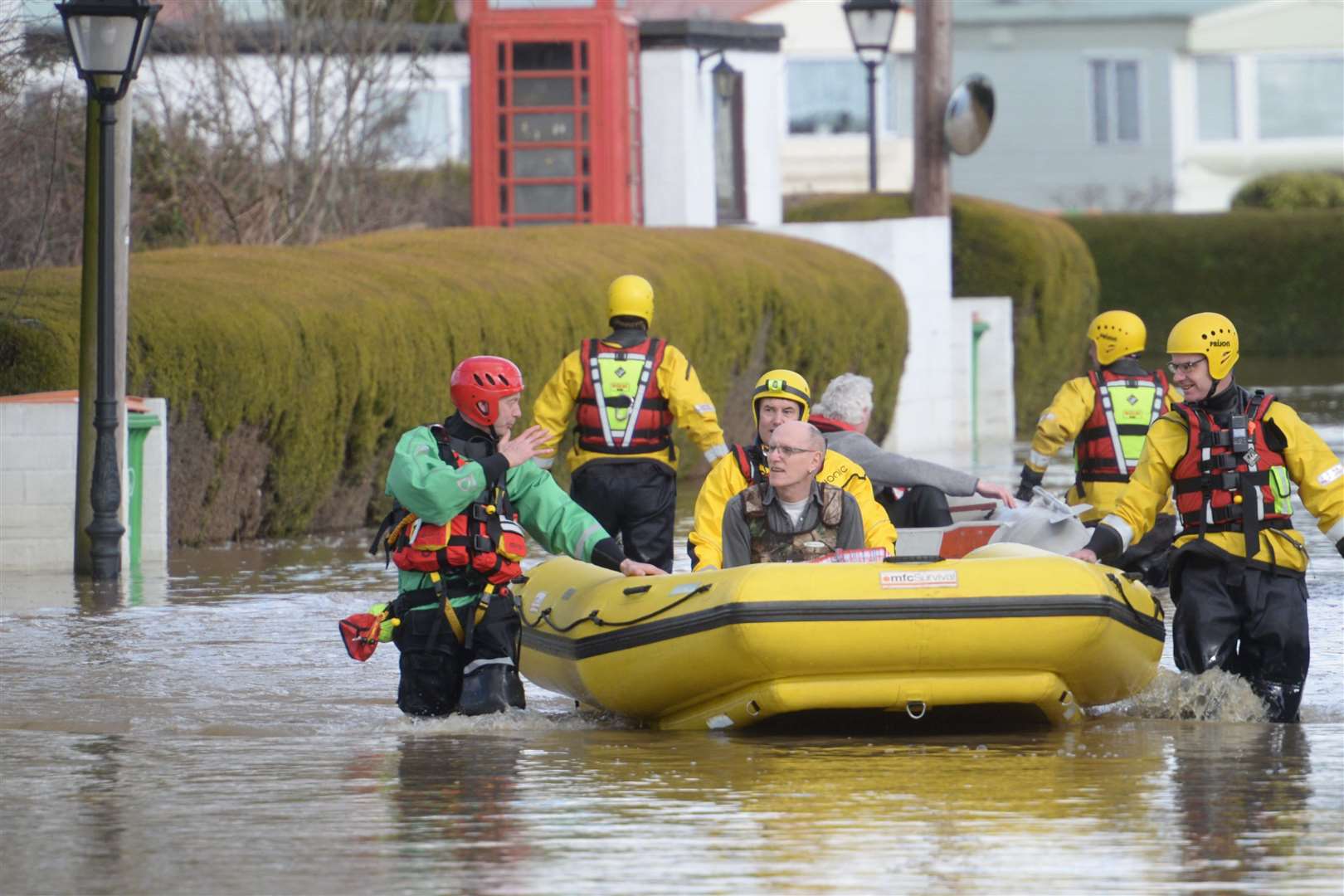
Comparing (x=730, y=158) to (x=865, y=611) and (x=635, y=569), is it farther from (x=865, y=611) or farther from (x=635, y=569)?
(x=865, y=611)

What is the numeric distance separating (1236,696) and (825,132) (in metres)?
40.6

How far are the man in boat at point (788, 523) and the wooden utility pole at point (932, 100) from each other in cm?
1764

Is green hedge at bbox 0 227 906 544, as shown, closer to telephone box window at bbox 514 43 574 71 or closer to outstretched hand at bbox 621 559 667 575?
telephone box window at bbox 514 43 574 71

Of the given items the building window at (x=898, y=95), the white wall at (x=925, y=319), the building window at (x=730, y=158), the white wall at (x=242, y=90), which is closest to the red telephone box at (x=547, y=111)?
the white wall at (x=242, y=90)

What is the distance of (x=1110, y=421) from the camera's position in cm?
1298

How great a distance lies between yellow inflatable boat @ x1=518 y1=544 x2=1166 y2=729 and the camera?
864 cm

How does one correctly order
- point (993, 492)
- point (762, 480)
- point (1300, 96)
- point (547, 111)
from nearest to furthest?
1. point (762, 480)
2. point (993, 492)
3. point (547, 111)
4. point (1300, 96)

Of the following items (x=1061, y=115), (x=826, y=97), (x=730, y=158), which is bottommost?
(x=730, y=158)

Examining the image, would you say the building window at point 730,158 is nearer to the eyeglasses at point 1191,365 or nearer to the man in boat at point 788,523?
the man in boat at point 788,523

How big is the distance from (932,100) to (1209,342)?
18.0 metres

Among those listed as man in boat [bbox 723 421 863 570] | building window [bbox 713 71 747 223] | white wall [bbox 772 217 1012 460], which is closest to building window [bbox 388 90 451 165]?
building window [bbox 713 71 747 223]

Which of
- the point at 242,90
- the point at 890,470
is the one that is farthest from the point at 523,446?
the point at 242,90

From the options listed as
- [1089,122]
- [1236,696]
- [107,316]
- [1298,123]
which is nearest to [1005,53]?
[1089,122]

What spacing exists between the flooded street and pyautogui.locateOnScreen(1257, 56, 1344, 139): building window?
137ft
